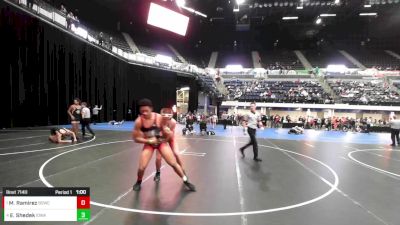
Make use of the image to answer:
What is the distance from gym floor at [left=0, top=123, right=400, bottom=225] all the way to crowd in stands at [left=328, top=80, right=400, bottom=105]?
77.8 ft

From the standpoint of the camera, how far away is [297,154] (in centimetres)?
1024

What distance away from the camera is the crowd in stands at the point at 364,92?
30561 mm

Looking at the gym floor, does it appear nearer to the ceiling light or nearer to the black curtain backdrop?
the black curtain backdrop

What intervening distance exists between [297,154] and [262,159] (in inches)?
74.2

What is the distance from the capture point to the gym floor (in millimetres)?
4066

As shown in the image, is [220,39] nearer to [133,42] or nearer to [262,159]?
[133,42]

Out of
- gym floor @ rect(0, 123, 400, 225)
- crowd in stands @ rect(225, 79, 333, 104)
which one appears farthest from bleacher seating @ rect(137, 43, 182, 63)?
gym floor @ rect(0, 123, 400, 225)

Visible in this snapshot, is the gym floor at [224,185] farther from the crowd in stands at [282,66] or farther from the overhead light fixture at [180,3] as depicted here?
the crowd in stands at [282,66]

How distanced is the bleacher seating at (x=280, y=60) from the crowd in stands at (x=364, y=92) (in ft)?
19.5

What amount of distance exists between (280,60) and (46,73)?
32390mm

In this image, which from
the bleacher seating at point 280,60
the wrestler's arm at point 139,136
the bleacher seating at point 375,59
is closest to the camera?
the wrestler's arm at point 139,136

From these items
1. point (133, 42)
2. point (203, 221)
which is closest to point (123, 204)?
point (203, 221)

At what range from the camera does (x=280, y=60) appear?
139 feet

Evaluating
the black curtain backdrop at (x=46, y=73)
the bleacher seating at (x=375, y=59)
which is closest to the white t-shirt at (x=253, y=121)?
the black curtain backdrop at (x=46, y=73)
